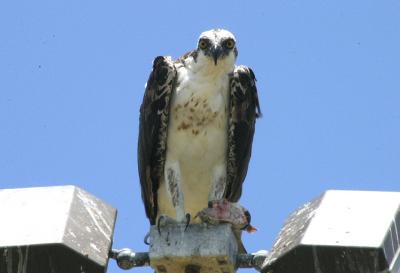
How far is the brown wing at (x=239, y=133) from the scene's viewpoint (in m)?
9.77

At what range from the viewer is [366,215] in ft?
17.4

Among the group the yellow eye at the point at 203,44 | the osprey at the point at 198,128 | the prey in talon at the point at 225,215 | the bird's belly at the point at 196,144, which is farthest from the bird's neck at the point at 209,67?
the prey in talon at the point at 225,215

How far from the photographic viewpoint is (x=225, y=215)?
694 centimetres

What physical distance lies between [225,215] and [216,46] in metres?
3.13

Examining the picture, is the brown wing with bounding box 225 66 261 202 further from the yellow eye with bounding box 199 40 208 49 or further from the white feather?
the yellow eye with bounding box 199 40 208 49

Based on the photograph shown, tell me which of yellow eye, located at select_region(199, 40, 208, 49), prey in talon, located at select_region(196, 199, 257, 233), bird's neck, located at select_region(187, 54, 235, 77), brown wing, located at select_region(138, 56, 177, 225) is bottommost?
prey in talon, located at select_region(196, 199, 257, 233)

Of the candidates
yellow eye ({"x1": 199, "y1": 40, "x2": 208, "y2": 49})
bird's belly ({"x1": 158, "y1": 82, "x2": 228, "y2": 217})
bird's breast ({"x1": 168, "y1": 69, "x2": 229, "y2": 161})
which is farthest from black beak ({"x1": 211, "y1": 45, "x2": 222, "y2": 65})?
bird's belly ({"x1": 158, "y1": 82, "x2": 228, "y2": 217})

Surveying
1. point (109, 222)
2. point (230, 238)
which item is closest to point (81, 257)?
point (109, 222)

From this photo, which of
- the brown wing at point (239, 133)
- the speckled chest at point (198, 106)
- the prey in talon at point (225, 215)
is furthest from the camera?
the brown wing at point (239, 133)

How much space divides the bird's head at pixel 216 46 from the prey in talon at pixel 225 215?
2.86 m

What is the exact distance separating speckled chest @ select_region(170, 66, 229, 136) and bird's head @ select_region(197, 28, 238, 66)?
0.19 meters

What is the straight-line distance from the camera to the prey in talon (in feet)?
22.6

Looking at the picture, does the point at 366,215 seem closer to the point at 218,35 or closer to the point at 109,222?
the point at 109,222

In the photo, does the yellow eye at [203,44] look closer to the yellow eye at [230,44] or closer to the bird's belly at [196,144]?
the yellow eye at [230,44]
